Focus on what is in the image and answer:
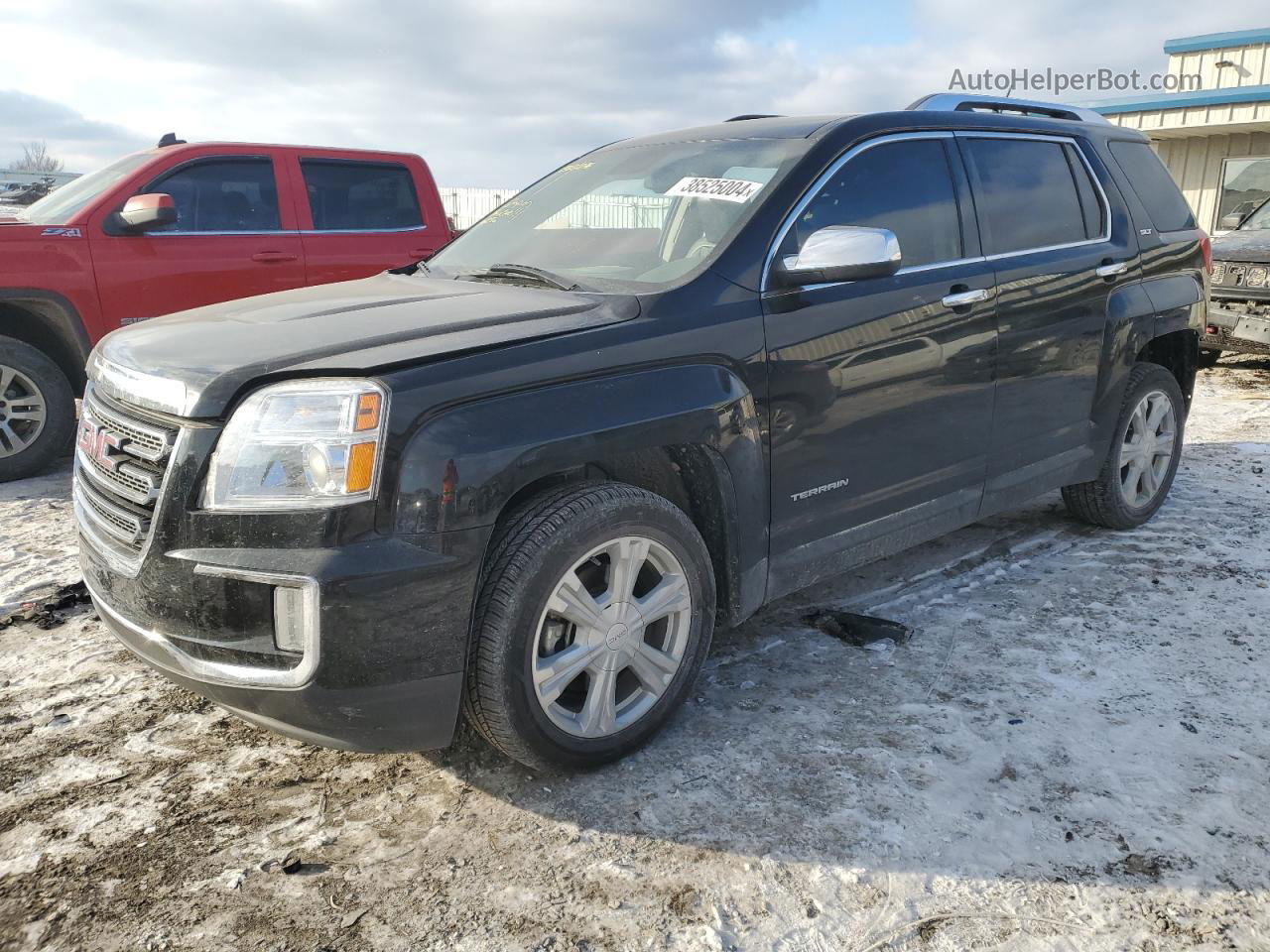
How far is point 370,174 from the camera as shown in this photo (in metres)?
7.33

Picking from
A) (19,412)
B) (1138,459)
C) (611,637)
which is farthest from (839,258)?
(19,412)

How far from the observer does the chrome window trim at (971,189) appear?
3264 millimetres

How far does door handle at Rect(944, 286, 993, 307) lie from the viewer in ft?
12.1

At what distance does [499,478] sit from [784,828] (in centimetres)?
118

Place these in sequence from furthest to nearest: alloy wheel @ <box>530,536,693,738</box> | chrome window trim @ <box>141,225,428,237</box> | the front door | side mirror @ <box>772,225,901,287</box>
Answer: chrome window trim @ <box>141,225,428,237</box> < the front door < side mirror @ <box>772,225,901,287</box> < alloy wheel @ <box>530,536,693,738</box>

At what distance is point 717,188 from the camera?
3.43 m

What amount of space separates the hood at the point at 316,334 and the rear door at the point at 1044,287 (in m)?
1.81

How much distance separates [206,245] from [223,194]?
1.33 ft

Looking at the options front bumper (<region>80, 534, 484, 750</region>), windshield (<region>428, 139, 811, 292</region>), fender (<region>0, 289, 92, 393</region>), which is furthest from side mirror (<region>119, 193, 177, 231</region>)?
front bumper (<region>80, 534, 484, 750</region>)

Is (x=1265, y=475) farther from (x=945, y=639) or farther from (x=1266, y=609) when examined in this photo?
(x=945, y=639)

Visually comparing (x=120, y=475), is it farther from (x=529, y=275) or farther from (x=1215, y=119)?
(x=1215, y=119)

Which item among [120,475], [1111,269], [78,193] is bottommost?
[120,475]

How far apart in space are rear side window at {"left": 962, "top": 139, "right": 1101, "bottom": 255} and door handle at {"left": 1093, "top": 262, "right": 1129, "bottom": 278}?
152mm

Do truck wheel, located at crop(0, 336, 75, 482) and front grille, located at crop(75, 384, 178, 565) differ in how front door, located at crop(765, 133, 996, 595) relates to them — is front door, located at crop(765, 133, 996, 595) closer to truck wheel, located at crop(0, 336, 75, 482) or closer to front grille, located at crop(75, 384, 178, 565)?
front grille, located at crop(75, 384, 178, 565)
